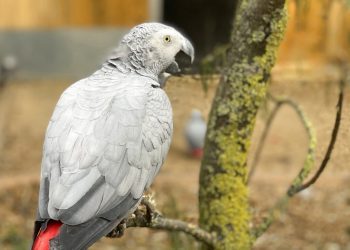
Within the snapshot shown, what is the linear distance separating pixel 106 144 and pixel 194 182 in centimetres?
267

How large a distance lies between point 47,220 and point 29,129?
3.49m

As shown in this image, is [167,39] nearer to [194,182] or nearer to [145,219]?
[145,219]

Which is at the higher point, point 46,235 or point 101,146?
point 101,146

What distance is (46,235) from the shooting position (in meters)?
1.40

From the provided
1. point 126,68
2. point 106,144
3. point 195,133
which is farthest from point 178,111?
point 106,144

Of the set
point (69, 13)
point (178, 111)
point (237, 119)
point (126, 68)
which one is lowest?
point (69, 13)

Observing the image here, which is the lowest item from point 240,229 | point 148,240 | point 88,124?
point 148,240

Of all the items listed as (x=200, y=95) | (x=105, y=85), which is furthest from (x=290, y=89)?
(x=105, y=85)

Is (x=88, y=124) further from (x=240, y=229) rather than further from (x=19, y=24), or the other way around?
(x=19, y=24)

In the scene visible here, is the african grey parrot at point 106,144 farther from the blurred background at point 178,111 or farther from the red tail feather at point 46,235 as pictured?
the blurred background at point 178,111

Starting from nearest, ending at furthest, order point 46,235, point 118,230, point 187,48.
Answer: point 46,235, point 118,230, point 187,48

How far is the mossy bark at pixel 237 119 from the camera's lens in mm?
1821

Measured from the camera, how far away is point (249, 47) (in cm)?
184

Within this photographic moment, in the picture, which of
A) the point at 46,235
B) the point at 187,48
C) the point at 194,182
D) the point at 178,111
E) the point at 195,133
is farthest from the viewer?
the point at 195,133
